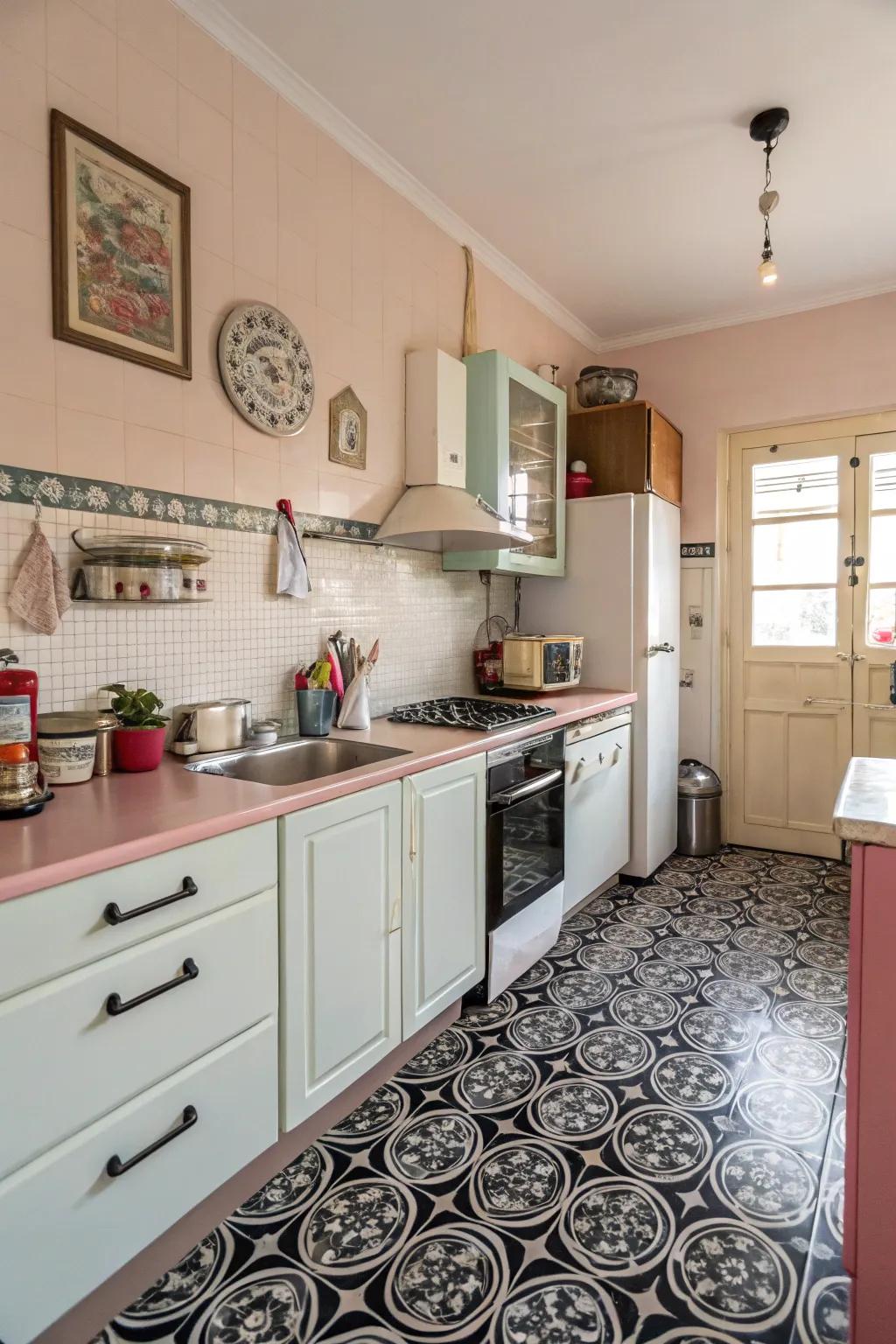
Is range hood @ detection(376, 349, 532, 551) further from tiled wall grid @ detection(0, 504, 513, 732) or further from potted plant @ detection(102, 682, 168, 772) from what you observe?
potted plant @ detection(102, 682, 168, 772)

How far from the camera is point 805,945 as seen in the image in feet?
9.20

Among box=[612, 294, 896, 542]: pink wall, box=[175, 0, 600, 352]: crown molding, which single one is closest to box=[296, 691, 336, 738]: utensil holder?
box=[175, 0, 600, 352]: crown molding

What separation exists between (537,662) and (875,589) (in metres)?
1.81

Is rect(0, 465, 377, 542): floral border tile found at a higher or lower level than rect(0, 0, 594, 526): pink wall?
lower

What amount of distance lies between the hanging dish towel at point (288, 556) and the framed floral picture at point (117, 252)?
473 mm

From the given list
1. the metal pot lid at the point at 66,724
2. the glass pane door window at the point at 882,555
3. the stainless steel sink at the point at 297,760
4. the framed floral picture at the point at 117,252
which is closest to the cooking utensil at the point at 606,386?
the glass pane door window at the point at 882,555

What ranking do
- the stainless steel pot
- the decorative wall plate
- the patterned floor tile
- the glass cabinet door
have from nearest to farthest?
the patterned floor tile
the stainless steel pot
the decorative wall plate
the glass cabinet door

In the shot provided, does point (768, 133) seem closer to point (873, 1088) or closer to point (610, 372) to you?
point (610, 372)

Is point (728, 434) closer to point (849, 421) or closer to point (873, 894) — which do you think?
point (849, 421)

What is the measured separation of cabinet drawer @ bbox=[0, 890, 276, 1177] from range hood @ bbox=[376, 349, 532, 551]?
4.94 ft

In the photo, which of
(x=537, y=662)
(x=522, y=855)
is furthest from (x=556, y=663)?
(x=522, y=855)

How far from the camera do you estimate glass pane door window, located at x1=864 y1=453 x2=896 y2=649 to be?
356cm

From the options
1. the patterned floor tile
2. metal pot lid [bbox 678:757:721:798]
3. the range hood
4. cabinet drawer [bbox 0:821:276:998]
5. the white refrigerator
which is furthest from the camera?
metal pot lid [bbox 678:757:721:798]

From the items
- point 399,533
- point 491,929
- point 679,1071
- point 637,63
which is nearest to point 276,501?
point 399,533
